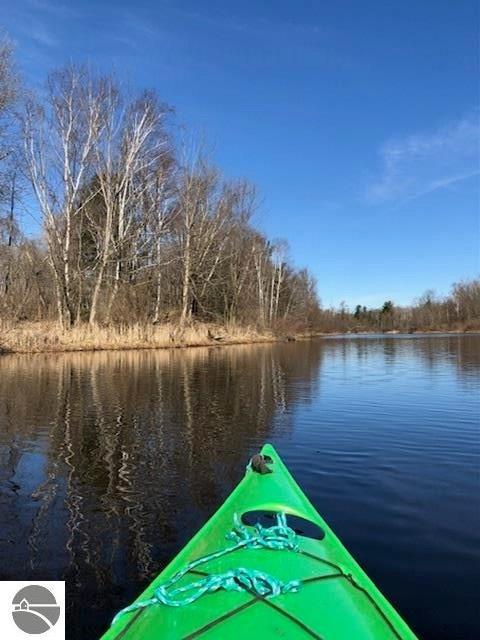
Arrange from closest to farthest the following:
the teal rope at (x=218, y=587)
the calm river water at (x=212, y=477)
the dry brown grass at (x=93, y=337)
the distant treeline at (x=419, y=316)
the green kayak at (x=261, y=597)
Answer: the green kayak at (x=261, y=597) < the teal rope at (x=218, y=587) < the calm river water at (x=212, y=477) < the dry brown grass at (x=93, y=337) < the distant treeline at (x=419, y=316)

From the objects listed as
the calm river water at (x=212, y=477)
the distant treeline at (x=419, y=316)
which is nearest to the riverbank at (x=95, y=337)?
the calm river water at (x=212, y=477)

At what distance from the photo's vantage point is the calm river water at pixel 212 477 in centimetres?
373

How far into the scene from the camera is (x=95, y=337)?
1040 inches

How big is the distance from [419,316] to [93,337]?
8527cm

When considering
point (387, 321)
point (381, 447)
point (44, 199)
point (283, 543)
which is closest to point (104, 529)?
point (283, 543)

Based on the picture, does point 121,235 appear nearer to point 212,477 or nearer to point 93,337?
point 93,337

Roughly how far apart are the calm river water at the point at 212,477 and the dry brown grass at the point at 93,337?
451 inches

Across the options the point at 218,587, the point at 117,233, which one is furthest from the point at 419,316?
the point at 218,587

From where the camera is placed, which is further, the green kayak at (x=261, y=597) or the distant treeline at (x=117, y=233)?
the distant treeline at (x=117, y=233)

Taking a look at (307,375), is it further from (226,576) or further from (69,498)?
(226,576)

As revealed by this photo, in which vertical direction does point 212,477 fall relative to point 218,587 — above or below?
below

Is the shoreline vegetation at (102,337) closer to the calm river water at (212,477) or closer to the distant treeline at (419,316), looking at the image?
the calm river water at (212,477)

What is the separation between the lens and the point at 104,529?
180 inches

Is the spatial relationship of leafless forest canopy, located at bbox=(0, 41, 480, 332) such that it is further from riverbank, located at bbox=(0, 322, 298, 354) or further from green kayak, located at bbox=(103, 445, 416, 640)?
green kayak, located at bbox=(103, 445, 416, 640)
